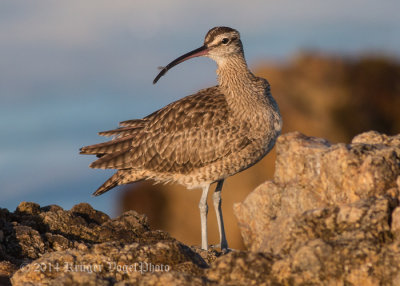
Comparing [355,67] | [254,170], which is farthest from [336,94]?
[254,170]

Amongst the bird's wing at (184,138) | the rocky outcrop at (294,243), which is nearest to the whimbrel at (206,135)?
the bird's wing at (184,138)

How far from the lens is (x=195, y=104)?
1405 centimetres

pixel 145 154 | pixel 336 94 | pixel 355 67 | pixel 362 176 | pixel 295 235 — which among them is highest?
pixel 355 67

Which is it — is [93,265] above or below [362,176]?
Answer: below

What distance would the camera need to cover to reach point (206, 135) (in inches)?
543

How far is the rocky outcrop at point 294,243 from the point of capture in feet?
20.5

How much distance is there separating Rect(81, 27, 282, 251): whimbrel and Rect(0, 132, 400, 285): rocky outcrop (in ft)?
12.2

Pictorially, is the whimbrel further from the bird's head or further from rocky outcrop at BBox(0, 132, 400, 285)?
rocky outcrop at BBox(0, 132, 400, 285)

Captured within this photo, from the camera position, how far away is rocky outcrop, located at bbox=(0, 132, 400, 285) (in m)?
6.24

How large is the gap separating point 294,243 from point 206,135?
22.9 feet

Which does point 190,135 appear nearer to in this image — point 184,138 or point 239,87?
point 184,138

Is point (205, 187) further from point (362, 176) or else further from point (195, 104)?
point (362, 176)

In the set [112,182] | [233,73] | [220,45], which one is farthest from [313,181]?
[112,182]

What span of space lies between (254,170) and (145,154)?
1640 cm
